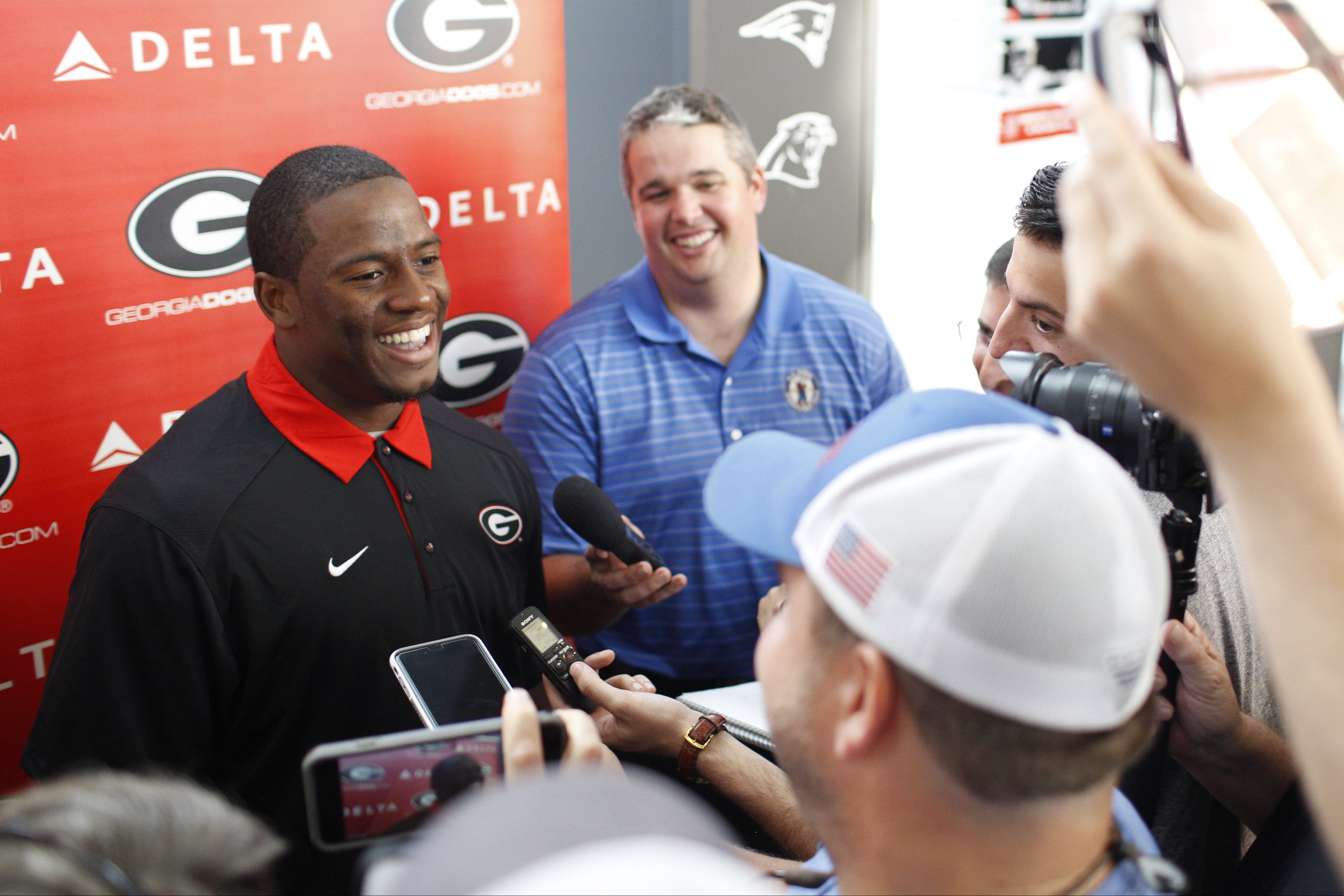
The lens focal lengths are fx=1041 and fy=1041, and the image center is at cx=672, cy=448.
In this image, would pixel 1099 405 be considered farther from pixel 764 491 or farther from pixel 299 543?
pixel 299 543

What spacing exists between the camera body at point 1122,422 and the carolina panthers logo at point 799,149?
70.7 inches

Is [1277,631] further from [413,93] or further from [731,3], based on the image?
[731,3]

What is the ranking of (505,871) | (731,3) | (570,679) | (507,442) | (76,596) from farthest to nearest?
(731,3)
(507,442)
(570,679)
(76,596)
(505,871)

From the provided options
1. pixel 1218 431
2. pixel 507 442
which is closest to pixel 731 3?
pixel 507 442

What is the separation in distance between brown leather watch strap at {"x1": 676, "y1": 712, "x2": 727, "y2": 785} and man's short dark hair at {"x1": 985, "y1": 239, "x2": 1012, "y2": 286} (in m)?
1.05

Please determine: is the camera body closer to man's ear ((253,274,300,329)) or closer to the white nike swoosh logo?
the white nike swoosh logo

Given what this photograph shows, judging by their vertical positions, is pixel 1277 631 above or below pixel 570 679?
above

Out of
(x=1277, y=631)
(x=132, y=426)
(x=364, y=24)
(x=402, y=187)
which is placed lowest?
(x=132, y=426)

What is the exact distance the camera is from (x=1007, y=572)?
2.47 ft

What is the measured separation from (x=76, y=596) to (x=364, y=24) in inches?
50.8

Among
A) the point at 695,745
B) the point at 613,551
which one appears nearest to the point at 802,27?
the point at 613,551

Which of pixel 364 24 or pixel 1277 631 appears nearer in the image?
pixel 1277 631

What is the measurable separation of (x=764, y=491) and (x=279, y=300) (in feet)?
3.90

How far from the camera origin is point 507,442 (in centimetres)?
217
